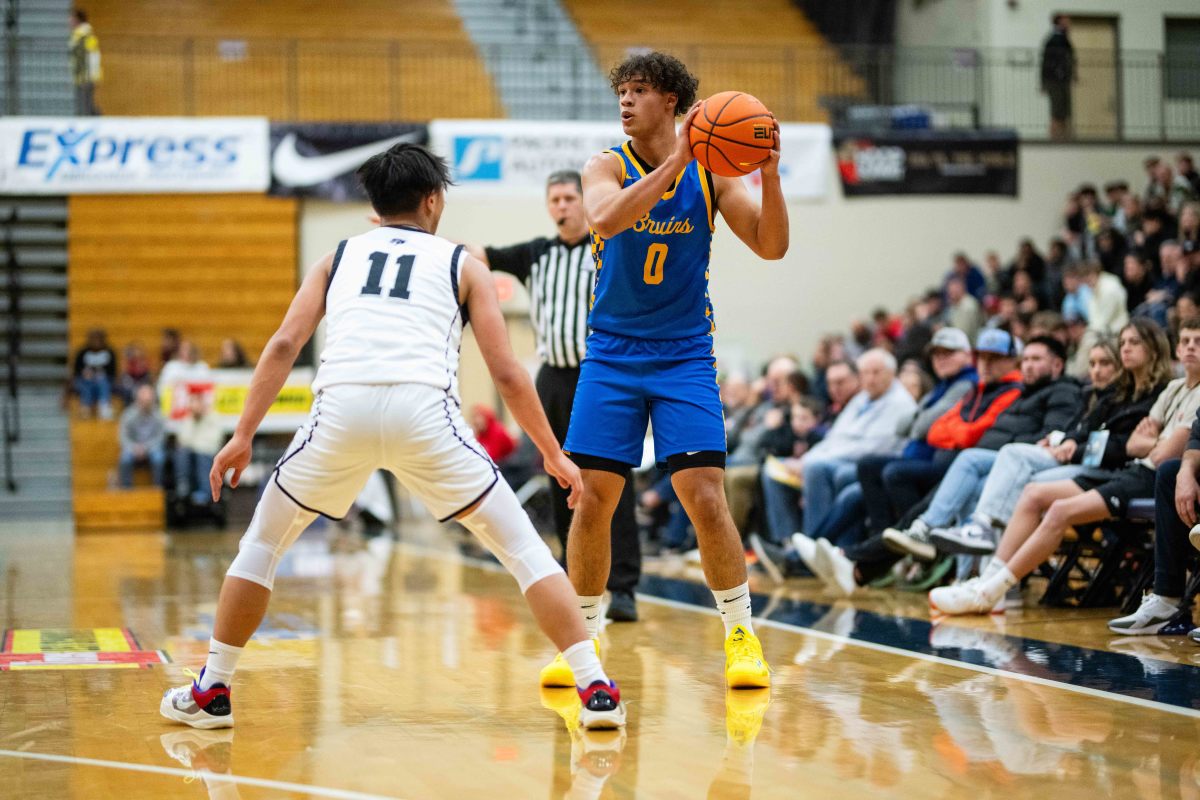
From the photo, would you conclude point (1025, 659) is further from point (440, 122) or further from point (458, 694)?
point (440, 122)

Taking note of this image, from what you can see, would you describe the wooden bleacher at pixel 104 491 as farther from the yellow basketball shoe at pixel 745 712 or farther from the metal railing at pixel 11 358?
the yellow basketball shoe at pixel 745 712

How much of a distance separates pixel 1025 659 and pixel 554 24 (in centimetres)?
1800

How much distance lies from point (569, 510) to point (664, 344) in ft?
6.86

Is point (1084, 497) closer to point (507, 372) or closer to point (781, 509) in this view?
point (781, 509)

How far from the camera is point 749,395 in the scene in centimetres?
1132

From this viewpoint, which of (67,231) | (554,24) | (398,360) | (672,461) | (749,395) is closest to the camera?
(398,360)

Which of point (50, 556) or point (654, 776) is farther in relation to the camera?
point (50, 556)

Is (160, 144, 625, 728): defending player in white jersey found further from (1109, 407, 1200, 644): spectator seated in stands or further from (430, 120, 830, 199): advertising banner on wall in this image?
(430, 120, 830, 199): advertising banner on wall

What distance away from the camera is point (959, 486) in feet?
24.3

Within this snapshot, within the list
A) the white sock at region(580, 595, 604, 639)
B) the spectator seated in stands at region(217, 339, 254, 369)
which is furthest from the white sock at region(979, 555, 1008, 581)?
the spectator seated in stands at region(217, 339, 254, 369)

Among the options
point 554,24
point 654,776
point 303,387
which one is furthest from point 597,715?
point 554,24

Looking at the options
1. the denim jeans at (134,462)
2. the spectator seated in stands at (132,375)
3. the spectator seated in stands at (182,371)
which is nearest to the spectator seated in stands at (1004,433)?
the spectator seated in stands at (182,371)

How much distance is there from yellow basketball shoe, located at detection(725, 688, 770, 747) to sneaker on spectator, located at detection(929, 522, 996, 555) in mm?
2499

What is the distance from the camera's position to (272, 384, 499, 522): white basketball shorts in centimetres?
372
